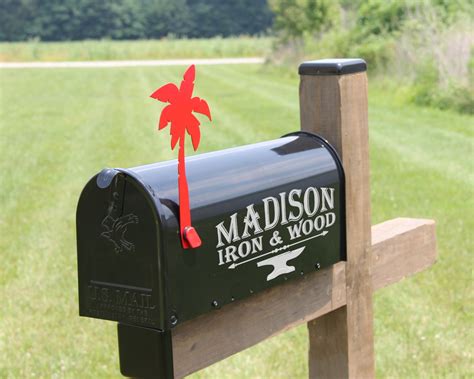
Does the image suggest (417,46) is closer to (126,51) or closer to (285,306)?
(285,306)

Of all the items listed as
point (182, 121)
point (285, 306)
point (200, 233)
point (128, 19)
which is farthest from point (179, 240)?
point (128, 19)

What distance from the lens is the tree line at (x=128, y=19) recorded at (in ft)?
198

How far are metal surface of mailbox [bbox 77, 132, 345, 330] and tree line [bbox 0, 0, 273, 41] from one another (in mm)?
57785

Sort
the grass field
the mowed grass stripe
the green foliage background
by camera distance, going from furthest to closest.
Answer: the grass field
the green foliage background
the mowed grass stripe

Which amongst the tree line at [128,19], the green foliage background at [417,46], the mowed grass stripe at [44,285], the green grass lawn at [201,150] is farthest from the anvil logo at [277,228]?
the tree line at [128,19]

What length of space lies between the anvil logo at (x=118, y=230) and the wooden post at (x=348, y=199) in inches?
23.2

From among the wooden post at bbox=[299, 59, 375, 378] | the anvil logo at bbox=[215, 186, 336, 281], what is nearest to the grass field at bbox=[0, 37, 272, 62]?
the wooden post at bbox=[299, 59, 375, 378]

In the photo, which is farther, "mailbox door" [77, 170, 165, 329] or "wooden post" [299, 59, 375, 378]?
"wooden post" [299, 59, 375, 378]

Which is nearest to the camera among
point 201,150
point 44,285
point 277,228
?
point 277,228

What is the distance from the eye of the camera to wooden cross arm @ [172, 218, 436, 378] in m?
1.50

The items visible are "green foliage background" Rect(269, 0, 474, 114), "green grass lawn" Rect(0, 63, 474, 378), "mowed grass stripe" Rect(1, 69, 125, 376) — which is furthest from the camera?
"green foliage background" Rect(269, 0, 474, 114)

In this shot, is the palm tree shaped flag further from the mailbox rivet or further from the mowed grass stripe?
the mowed grass stripe

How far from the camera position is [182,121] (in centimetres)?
143

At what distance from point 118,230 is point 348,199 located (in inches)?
23.7
